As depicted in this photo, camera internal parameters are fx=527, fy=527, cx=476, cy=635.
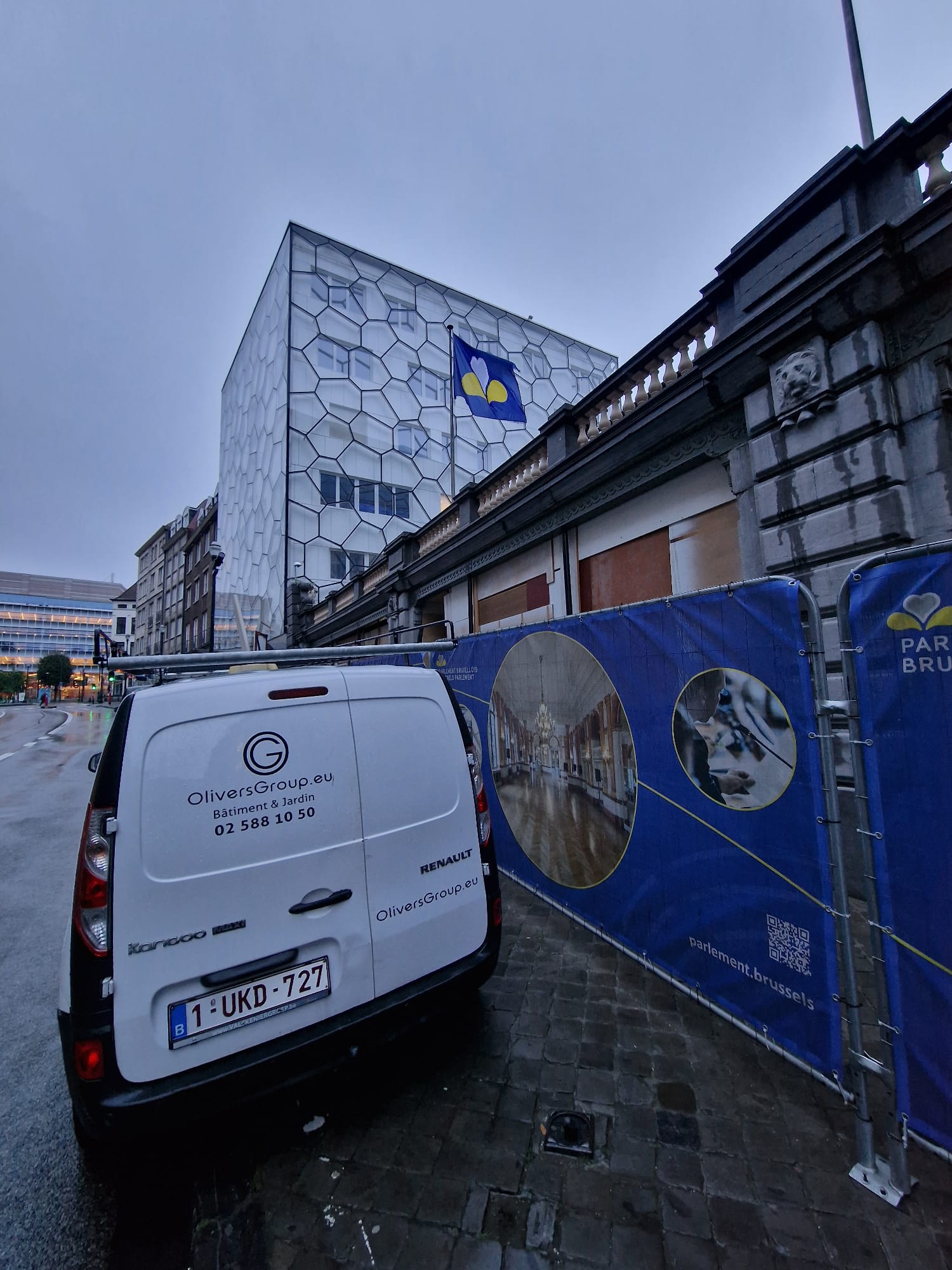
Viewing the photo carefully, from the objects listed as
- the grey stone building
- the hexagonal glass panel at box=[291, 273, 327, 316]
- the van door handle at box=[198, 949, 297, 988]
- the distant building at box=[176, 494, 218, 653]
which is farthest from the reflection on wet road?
the distant building at box=[176, 494, 218, 653]

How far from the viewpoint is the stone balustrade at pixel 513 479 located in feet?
29.2

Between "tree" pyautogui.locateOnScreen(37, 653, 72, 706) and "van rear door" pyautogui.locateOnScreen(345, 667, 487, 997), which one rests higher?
"tree" pyautogui.locateOnScreen(37, 653, 72, 706)

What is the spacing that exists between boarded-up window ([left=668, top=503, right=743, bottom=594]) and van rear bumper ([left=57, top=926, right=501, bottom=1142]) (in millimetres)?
4864

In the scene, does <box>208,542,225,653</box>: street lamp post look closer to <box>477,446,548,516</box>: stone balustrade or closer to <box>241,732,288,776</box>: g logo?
<box>477,446,548,516</box>: stone balustrade

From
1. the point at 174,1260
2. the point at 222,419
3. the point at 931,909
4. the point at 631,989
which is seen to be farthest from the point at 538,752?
→ the point at 222,419

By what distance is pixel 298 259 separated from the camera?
2820cm

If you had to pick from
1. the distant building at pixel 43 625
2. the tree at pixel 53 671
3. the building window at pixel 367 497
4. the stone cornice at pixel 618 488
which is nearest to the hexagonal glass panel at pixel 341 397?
the building window at pixel 367 497

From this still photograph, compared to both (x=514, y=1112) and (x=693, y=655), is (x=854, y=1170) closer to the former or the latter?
(x=514, y=1112)

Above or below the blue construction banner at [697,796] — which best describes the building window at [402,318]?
above

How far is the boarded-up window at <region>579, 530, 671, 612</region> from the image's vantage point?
681cm

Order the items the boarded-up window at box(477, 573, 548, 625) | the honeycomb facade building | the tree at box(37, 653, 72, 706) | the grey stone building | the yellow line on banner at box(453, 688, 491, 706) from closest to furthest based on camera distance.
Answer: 1. the grey stone building
2. the yellow line on banner at box(453, 688, 491, 706)
3. the boarded-up window at box(477, 573, 548, 625)
4. the honeycomb facade building
5. the tree at box(37, 653, 72, 706)

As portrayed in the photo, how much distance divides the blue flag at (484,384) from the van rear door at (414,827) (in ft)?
35.2

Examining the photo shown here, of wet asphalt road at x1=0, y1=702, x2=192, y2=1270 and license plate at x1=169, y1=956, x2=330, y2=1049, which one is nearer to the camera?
wet asphalt road at x1=0, y1=702, x2=192, y2=1270

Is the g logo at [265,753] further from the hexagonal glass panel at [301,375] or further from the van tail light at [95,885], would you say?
the hexagonal glass panel at [301,375]
